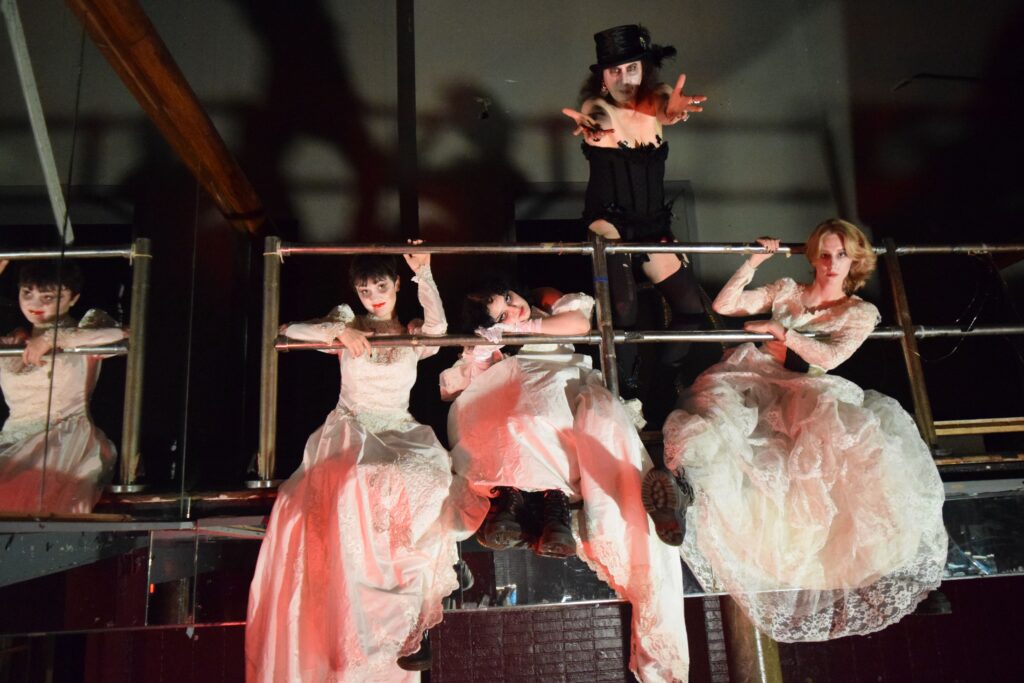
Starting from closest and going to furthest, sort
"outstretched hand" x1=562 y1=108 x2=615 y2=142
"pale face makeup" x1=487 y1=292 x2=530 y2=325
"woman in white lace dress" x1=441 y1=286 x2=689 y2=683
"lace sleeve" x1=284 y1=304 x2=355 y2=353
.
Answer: "woman in white lace dress" x1=441 y1=286 x2=689 y2=683 < "lace sleeve" x1=284 y1=304 x2=355 y2=353 < "pale face makeup" x1=487 y1=292 x2=530 y2=325 < "outstretched hand" x1=562 y1=108 x2=615 y2=142

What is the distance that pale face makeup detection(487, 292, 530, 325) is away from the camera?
109 inches

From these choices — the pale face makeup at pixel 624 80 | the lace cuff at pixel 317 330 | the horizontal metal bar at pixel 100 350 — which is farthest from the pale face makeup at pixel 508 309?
the horizontal metal bar at pixel 100 350

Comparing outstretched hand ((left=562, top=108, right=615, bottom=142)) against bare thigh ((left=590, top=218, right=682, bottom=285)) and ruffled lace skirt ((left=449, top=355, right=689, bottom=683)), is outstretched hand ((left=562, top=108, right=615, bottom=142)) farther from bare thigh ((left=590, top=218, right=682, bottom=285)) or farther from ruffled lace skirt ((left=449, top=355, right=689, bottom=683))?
ruffled lace skirt ((left=449, top=355, right=689, bottom=683))

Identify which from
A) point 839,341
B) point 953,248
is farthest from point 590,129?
point 953,248

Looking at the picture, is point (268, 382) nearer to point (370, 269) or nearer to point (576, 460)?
point (370, 269)

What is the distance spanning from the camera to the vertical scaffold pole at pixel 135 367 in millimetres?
2455

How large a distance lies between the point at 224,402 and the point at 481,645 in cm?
181

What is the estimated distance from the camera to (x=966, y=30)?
14.2ft

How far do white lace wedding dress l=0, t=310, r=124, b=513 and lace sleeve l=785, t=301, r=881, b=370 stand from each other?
215 cm

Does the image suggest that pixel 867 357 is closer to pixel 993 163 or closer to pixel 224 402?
pixel 993 163

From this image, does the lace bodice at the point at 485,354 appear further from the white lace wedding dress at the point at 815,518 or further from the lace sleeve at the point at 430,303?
the white lace wedding dress at the point at 815,518

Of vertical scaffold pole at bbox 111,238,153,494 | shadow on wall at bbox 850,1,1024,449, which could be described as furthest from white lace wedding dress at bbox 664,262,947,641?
shadow on wall at bbox 850,1,1024,449

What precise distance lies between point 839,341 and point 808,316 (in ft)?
0.71

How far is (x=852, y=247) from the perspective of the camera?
282 cm
